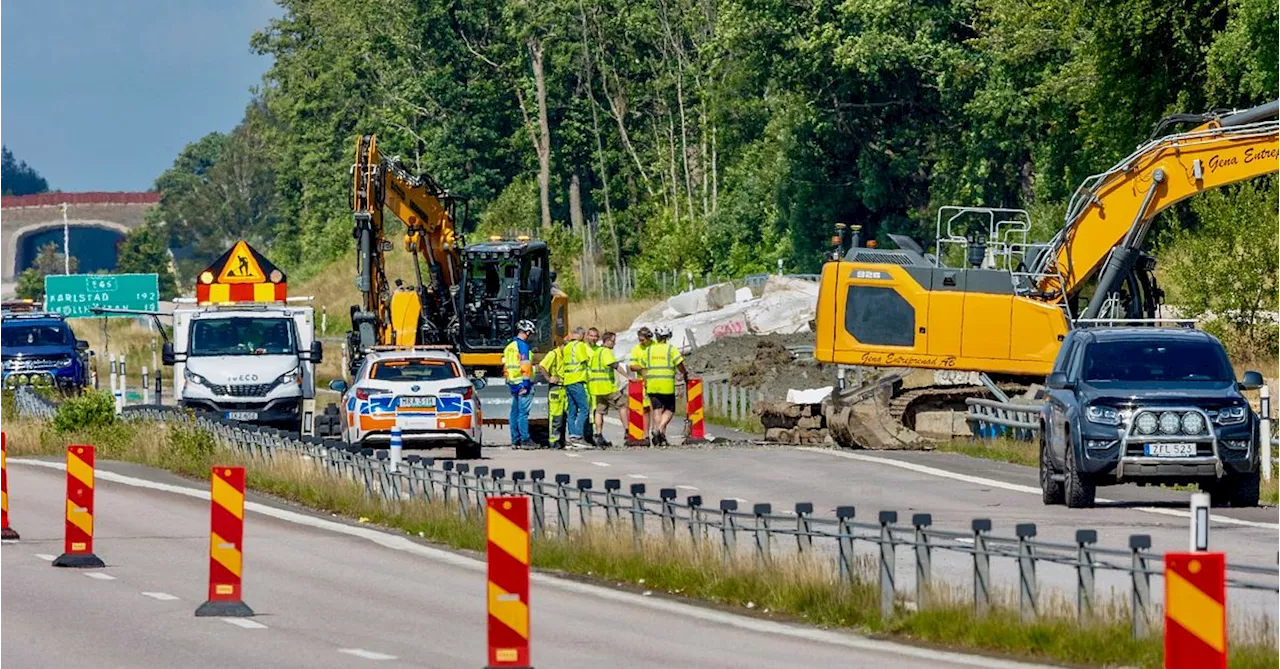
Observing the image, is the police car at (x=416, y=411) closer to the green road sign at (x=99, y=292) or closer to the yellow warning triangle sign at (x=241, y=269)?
the yellow warning triangle sign at (x=241, y=269)

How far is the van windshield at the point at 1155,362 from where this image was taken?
24266 millimetres

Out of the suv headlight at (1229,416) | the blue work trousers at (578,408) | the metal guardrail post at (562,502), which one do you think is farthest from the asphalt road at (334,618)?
the blue work trousers at (578,408)

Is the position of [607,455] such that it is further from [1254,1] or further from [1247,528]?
[1254,1]

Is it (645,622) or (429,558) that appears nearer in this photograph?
(645,622)

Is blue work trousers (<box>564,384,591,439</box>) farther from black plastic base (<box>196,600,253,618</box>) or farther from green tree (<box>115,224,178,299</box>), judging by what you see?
green tree (<box>115,224,178,299</box>)

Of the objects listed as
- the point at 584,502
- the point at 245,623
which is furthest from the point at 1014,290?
the point at 245,623

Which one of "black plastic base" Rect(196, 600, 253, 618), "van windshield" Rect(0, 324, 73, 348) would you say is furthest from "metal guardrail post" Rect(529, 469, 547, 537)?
"van windshield" Rect(0, 324, 73, 348)

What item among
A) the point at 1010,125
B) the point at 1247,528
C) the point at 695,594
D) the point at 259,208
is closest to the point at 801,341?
the point at 1010,125

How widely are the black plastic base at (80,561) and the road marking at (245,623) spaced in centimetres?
417

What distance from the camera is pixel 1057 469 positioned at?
80.0ft

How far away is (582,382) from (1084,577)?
21716 millimetres

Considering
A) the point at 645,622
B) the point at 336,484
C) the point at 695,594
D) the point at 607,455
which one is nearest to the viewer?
the point at 645,622

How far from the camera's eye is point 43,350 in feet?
181

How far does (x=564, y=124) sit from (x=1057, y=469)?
7804cm
